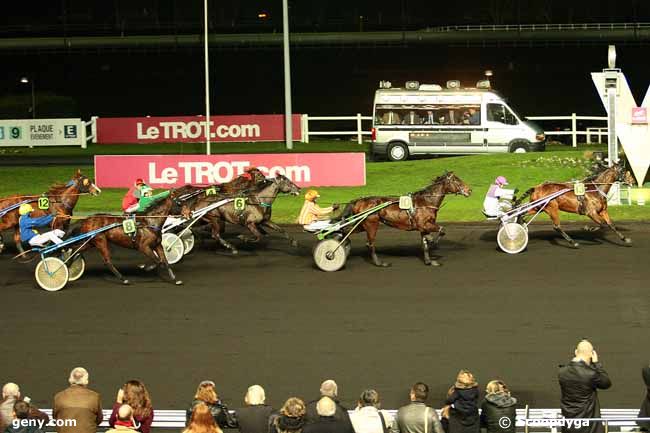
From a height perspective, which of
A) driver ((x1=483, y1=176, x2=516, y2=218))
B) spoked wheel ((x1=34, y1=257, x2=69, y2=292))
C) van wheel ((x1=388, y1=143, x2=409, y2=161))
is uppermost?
van wheel ((x1=388, y1=143, x2=409, y2=161))

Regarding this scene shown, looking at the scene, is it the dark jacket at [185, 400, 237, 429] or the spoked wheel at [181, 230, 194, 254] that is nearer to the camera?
the dark jacket at [185, 400, 237, 429]

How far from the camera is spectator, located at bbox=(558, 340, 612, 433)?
961 centimetres

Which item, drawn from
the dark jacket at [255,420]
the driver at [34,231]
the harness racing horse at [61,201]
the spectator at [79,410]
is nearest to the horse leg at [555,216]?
the harness racing horse at [61,201]

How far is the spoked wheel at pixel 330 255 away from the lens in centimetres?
1833

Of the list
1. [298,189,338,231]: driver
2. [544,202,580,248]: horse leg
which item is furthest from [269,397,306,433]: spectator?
[544,202,580,248]: horse leg

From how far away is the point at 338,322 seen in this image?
15.0m

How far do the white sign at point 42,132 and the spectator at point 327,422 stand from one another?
31436mm

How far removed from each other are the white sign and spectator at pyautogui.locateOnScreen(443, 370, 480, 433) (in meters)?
30.8

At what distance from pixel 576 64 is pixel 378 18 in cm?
950

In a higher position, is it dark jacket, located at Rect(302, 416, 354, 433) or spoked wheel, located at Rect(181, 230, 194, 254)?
spoked wheel, located at Rect(181, 230, 194, 254)

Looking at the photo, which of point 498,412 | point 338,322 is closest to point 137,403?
point 498,412

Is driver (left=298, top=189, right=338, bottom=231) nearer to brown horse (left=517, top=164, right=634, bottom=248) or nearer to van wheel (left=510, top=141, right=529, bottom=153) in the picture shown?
brown horse (left=517, top=164, right=634, bottom=248)

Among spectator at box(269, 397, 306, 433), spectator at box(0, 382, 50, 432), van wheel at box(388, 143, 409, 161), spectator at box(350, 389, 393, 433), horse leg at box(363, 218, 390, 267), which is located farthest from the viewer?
van wheel at box(388, 143, 409, 161)

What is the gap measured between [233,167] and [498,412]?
57.6 ft
